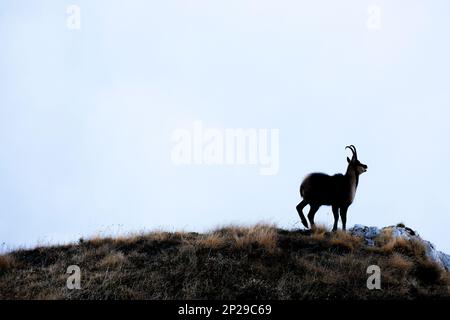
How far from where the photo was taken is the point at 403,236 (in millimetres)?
16641

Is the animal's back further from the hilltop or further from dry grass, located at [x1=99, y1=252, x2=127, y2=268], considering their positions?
dry grass, located at [x1=99, y1=252, x2=127, y2=268]

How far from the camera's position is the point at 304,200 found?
17.2 meters

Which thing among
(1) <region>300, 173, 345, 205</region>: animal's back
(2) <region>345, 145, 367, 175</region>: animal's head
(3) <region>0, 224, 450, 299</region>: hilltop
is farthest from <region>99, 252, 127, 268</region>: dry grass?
(2) <region>345, 145, 367, 175</region>: animal's head

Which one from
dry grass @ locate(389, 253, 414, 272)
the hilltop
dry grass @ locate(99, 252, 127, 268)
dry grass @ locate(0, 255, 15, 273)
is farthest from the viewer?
dry grass @ locate(389, 253, 414, 272)

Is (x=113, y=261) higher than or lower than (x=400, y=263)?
higher

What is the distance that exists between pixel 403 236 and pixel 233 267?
6.74 m

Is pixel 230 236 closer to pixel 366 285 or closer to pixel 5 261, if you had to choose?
pixel 366 285

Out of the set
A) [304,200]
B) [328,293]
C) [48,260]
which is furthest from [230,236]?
[48,260]

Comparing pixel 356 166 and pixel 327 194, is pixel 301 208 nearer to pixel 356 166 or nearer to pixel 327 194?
pixel 327 194

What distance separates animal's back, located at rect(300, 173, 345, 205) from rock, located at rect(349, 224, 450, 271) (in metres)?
1.52

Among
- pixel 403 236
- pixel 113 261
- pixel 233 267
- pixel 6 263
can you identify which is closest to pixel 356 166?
pixel 403 236

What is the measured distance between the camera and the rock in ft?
52.3

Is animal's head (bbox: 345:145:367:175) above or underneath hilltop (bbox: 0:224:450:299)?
above
